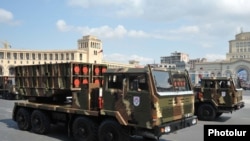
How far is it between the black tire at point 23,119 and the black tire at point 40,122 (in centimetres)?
40

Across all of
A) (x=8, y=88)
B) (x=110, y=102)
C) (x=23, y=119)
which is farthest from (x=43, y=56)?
(x=110, y=102)

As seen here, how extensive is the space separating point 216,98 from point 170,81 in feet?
25.2

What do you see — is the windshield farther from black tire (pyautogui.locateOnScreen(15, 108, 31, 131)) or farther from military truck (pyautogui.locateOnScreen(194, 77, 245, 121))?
military truck (pyautogui.locateOnScreen(194, 77, 245, 121))

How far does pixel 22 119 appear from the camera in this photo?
11.9 meters

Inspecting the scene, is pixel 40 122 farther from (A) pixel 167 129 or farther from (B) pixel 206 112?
(B) pixel 206 112

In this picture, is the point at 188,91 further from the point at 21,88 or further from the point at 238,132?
the point at 21,88

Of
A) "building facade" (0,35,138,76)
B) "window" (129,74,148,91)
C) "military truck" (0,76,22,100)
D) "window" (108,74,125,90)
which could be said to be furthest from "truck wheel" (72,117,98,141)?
"building facade" (0,35,138,76)

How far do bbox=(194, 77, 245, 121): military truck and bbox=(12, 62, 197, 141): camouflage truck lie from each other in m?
6.36

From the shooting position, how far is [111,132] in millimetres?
8609

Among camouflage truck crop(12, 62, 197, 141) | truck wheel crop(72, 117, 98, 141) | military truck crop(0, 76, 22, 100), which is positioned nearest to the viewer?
camouflage truck crop(12, 62, 197, 141)

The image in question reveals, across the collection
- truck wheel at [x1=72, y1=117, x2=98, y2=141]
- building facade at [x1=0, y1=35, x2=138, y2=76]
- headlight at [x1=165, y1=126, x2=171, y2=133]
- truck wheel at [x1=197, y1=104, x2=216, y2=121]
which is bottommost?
truck wheel at [x1=197, y1=104, x2=216, y2=121]

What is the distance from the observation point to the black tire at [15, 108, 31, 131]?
11.6 metres

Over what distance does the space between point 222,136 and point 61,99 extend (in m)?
6.44

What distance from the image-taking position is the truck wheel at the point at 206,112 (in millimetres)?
15414
